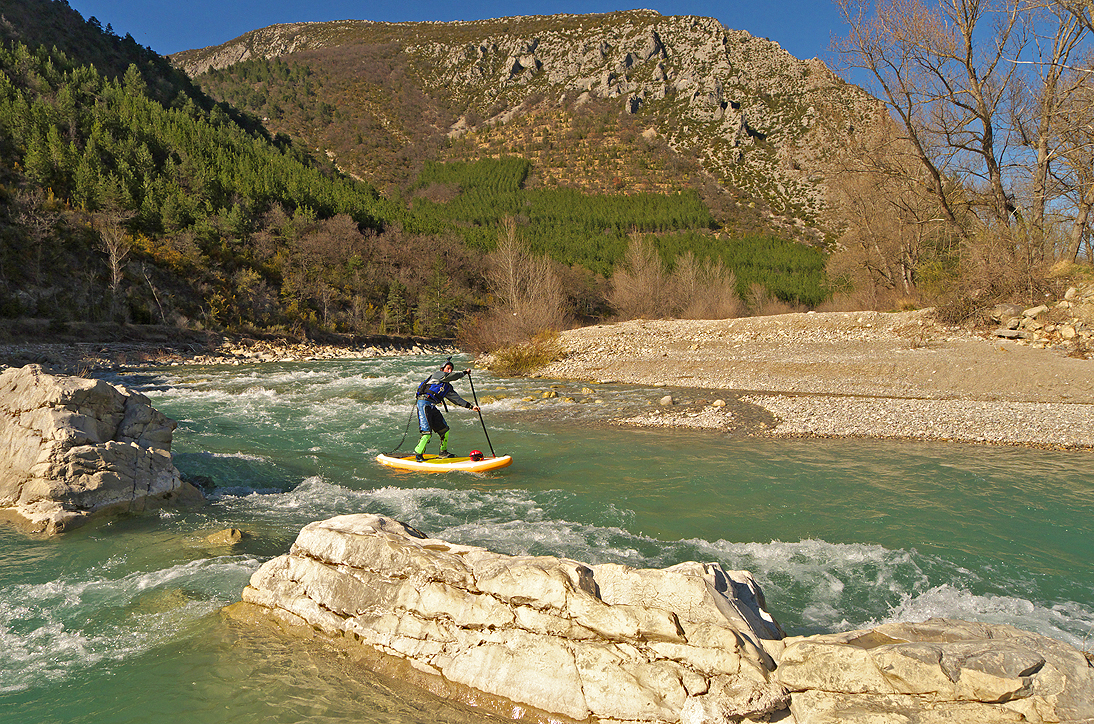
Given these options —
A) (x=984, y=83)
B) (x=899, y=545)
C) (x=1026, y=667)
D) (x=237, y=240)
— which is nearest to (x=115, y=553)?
(x=1026, y=667)

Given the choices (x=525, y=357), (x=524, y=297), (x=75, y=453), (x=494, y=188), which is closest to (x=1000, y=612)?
(x=75, y=453)

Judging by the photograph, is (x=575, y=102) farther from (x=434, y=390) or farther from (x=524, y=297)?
(x=434, y=390)

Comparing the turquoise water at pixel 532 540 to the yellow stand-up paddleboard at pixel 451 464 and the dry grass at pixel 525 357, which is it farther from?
the dry grass at pixel 525 357

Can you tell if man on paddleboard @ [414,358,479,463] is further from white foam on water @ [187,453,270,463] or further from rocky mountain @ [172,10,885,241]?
rocky mountain @ [172,10,885,241]

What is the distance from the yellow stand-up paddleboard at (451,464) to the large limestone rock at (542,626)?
5.86 metres

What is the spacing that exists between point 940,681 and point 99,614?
6369mm

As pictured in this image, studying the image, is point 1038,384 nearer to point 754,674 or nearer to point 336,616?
point 754,674

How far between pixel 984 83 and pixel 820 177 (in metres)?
7.10

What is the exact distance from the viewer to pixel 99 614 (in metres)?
5.14

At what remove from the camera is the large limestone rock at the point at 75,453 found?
7.30 metres

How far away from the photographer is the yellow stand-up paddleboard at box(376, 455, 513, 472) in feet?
35.9

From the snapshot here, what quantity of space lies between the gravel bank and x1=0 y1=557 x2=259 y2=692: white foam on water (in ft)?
35.7

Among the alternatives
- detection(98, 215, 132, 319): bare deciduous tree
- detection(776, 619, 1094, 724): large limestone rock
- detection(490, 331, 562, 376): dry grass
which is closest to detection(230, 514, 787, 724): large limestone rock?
detection(776, 619, 1094, 724): large limestone rock

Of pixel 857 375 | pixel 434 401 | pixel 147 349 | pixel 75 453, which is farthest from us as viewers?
pixel 147 349
